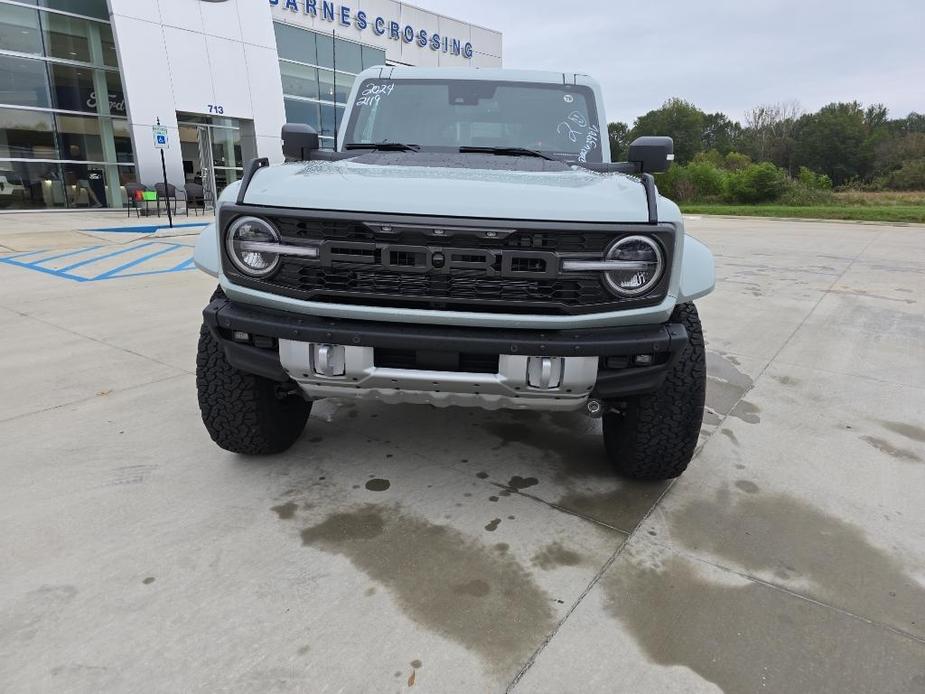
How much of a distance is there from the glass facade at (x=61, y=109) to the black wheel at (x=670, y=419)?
17901mm

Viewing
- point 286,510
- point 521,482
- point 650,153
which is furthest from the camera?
point 650,153

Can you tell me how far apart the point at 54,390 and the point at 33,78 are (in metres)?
16.1

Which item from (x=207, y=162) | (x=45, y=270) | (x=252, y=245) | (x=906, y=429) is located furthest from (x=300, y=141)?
(x=207, y=162)

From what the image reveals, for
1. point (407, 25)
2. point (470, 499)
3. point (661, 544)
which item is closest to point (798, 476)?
point (661, 544)

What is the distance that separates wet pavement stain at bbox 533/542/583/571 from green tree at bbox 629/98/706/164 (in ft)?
236

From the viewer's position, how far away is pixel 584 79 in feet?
11.9

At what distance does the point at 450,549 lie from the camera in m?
2.20

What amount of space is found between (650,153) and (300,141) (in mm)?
1815

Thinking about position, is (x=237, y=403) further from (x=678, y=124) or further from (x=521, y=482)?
(x=678, y=124)

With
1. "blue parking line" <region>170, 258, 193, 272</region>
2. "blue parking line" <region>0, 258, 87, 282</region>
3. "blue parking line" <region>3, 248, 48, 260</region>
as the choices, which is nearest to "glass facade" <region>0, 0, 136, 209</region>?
"blue parking line" <region>3, 248, 48, 260</region>

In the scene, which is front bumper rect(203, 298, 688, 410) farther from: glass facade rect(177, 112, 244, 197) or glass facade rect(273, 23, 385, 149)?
glass facade rect(273, 23, 385, 149)

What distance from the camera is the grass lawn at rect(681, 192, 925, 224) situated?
23003mm

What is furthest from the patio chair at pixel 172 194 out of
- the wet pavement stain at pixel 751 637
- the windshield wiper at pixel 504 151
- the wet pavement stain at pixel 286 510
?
the wet pavement stain at pixel 751 637

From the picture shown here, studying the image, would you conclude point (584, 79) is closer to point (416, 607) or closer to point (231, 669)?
point (416, 607)
